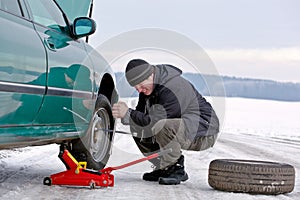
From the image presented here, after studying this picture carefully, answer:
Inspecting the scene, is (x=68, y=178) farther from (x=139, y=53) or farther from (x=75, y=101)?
(x=139, y=53)

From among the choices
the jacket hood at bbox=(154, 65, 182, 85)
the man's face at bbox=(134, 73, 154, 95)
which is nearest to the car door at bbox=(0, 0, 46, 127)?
the man's face at bbox=(134, 73, 154, 95)

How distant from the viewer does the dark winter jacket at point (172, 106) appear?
16.6 feet

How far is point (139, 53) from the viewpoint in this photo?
5.03 m

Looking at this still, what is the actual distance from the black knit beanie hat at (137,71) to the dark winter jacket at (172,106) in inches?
4.5

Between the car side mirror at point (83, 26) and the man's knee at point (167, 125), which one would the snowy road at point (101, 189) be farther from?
the car side mirror at point (83, 26)

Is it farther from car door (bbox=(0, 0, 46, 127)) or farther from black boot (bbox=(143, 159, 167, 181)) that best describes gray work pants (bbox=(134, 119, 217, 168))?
car door (bbox=(0, 0, 46, 127))

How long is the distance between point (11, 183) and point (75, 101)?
84 centimetres

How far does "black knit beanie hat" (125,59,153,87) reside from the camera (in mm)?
4949

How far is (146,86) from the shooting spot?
5062 mm

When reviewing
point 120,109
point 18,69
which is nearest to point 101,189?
point 120,109

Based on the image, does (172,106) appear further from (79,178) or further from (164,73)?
(79,178)

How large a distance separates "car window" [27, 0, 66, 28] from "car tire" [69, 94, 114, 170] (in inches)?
33.0

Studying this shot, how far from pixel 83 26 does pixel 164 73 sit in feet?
2.67

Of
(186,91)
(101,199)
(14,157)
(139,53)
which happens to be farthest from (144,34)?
(14,157)
